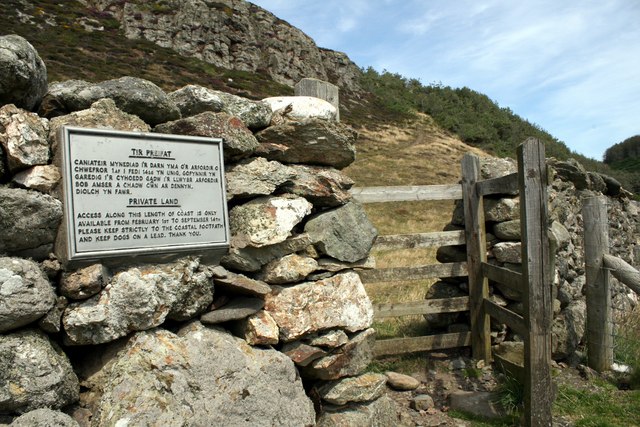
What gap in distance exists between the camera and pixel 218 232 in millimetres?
3311

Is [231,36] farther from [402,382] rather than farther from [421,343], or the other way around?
[402,382]

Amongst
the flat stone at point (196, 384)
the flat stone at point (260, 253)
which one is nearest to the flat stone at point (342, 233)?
the flat stone at point (260, 253)

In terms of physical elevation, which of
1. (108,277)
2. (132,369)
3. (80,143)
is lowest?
(132,369)

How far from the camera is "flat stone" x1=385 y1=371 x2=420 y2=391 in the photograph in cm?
489

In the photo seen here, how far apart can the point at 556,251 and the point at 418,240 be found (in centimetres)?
193

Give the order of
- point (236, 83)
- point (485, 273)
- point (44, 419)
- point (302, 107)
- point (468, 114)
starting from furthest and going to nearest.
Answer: point (468, 114)
point (236, 83)
point (485, 273)
point (302, 107)
point (44, 419)

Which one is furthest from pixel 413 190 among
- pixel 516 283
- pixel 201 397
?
pixel 201 397

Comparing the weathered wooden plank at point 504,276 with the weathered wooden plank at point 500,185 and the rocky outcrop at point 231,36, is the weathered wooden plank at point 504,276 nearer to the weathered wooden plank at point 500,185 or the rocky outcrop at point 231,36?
the weathered wooden plank at point 500,185

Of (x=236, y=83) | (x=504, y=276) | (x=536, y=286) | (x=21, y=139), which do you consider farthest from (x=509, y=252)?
(x=236, y=83)

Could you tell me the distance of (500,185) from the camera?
5.07 metres

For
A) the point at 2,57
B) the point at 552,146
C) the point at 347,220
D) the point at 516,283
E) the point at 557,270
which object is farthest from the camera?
the point at 552,146

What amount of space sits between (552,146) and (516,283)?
4199 cm

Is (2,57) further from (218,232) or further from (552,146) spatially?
(552,146)

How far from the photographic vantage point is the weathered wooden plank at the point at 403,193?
510cm
